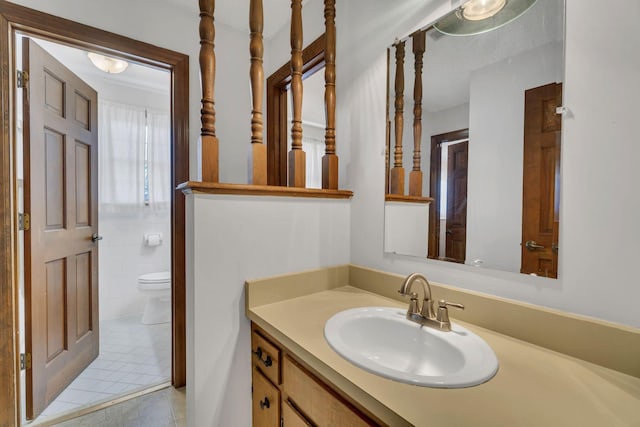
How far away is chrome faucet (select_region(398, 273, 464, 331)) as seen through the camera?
2.74 ft

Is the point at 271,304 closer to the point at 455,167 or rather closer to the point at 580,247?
the point at 455,167

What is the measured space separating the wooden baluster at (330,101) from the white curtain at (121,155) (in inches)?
94.6

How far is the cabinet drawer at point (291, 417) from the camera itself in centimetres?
78

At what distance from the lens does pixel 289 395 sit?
0.84 metres

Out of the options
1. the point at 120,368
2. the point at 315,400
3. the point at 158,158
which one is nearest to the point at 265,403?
the point at 315,400

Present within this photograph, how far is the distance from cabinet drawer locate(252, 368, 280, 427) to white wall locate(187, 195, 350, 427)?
6cm

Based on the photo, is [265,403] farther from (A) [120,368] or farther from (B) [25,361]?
(A) [120,368]

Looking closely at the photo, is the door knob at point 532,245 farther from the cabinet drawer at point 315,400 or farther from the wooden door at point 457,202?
the cabinet drawer at point 315,400

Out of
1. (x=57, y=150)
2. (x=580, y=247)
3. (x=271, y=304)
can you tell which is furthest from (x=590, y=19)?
(x=57, y=150)

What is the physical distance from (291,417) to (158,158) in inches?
115

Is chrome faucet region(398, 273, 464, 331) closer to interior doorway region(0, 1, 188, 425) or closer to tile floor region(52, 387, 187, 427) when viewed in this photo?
tile floor region(52, 387, 187, 427)

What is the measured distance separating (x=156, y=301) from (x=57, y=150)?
5.41 ft

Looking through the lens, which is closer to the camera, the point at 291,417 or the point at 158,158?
the point at 291,417

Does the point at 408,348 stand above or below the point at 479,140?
below
